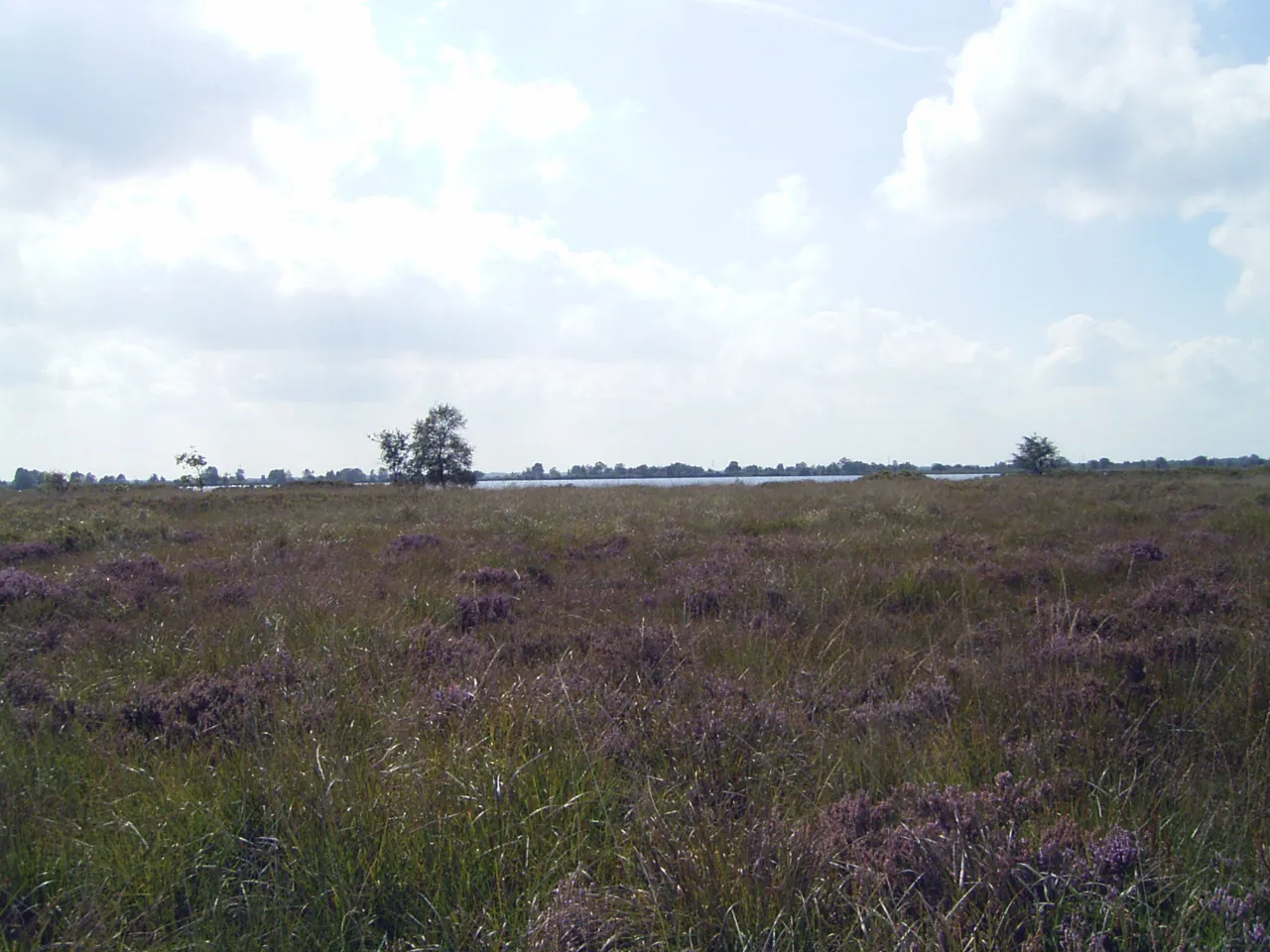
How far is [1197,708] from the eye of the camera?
3.99 metres

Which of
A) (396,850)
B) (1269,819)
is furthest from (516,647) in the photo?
(1269,819)

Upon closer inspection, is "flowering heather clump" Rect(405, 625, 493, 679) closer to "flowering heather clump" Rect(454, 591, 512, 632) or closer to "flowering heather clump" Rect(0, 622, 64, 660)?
"flowering heather clump" Rect(454, 591, 512, 632)

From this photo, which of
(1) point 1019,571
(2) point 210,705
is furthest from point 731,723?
(1) point 1019,571

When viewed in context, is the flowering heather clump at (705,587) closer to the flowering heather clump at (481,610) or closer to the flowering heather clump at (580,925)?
the flowering heather clump at (481,610)

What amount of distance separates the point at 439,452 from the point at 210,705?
60.3 meters

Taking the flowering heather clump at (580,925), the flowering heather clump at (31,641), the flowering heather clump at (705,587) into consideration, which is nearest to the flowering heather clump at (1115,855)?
the flowering heather clump at (580,925)

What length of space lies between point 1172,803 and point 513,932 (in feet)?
8.93

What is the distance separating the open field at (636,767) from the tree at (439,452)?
56.1 m

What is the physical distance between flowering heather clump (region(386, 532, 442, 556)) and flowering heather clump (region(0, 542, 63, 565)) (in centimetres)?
528

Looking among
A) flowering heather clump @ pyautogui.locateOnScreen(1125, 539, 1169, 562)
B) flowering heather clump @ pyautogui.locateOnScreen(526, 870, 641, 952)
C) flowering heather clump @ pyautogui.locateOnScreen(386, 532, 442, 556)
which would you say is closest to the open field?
flowering heather clump @ pyautogui.locateOnScreen(526, 870, 641, 952)

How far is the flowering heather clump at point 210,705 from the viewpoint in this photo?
13.1ft

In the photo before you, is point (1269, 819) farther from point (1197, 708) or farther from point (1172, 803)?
point (1197, 708)

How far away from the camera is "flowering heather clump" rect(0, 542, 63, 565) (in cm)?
1106

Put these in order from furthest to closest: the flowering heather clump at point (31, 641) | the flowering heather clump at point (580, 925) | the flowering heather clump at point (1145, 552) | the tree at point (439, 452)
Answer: the tree at point (439, 452) < the flowering heather clump at point (1145, 552) < the flowering heather clump at point (31, 641) < the flowering heather clump at point (580, 925)
